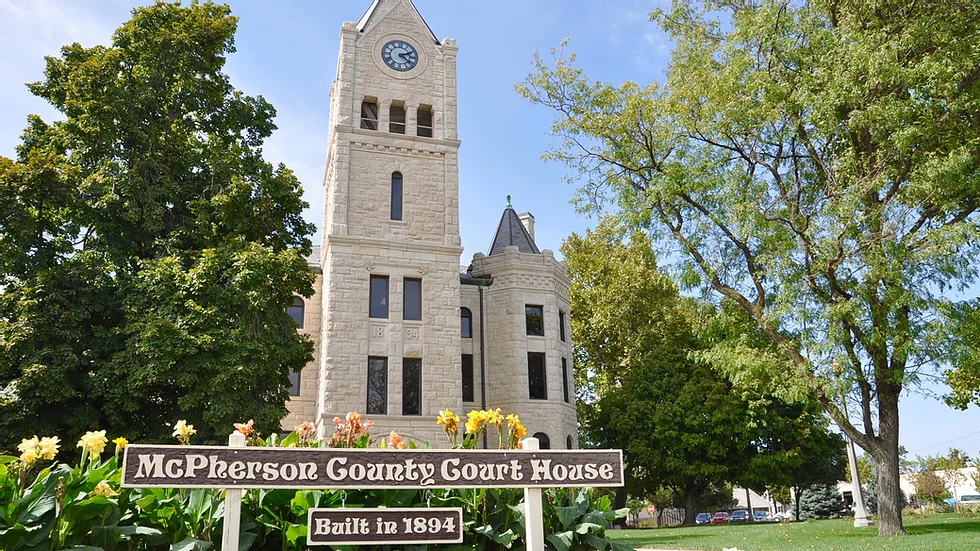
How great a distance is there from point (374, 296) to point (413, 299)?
1388 mm

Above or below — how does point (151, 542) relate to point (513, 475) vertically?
below

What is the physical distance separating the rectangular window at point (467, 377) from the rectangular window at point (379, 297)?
4.30 meters

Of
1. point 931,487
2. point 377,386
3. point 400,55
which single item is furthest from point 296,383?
point 931,487

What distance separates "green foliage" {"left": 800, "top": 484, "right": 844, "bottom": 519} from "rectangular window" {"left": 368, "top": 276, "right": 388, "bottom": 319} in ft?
99.8

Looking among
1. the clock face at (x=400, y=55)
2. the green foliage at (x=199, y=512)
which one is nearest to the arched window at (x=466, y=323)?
the clock face at (x=400, y=55)

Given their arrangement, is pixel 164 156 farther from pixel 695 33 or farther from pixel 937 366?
pixel 937 366

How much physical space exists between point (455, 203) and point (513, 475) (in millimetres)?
20337

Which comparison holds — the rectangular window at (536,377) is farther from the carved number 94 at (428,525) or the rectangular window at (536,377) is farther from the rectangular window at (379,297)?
the carved number 94 at (428,525)

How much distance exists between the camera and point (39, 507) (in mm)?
4617

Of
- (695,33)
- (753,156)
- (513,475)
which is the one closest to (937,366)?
(753,156)

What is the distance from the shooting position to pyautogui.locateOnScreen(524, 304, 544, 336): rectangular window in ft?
86.3

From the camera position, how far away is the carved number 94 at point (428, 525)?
4922 mm

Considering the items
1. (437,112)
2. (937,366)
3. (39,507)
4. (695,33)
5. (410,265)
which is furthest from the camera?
(437,112)

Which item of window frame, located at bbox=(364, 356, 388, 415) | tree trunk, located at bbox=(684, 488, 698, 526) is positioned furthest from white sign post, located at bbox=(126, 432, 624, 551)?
tree trunk, located at bbox=(684, 488, 698, 526)
